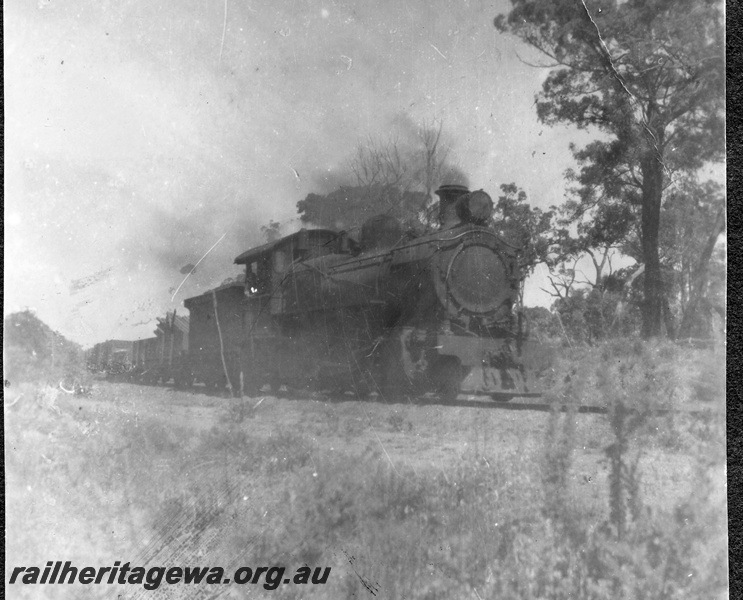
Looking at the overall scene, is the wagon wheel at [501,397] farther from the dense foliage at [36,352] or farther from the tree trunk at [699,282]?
the dense foliage at [36,352]

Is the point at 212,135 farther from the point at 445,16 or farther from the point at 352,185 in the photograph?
the point at 445,16

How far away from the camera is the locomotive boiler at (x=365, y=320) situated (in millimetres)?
2203

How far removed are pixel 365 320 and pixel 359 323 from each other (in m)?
0.03

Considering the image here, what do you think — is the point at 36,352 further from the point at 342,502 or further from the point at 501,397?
the point at 501,397

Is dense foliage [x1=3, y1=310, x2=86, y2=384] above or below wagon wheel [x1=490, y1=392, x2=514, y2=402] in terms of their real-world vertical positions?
above

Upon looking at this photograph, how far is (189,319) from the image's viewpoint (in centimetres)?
219

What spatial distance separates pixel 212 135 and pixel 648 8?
1.77 meters

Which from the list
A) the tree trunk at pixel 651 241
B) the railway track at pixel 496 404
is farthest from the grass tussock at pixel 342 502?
the tree trunk at pixel 651 241

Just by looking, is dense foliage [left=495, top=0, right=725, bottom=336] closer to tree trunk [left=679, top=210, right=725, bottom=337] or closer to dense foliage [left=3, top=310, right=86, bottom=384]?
tree trunk [left=679, top=210, right=725, bottom=337]

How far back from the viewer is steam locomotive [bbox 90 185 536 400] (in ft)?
7.22

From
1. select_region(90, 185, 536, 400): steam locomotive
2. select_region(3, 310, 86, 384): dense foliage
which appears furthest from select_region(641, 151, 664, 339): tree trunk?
select_region(3, 310, 86, 384): dense foliage

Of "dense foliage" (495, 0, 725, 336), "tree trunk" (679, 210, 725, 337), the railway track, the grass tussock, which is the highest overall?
"dense foliage" (495, 0, 725, 336)

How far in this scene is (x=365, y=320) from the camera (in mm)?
2258

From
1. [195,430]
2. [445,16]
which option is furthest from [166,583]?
[445,16]
